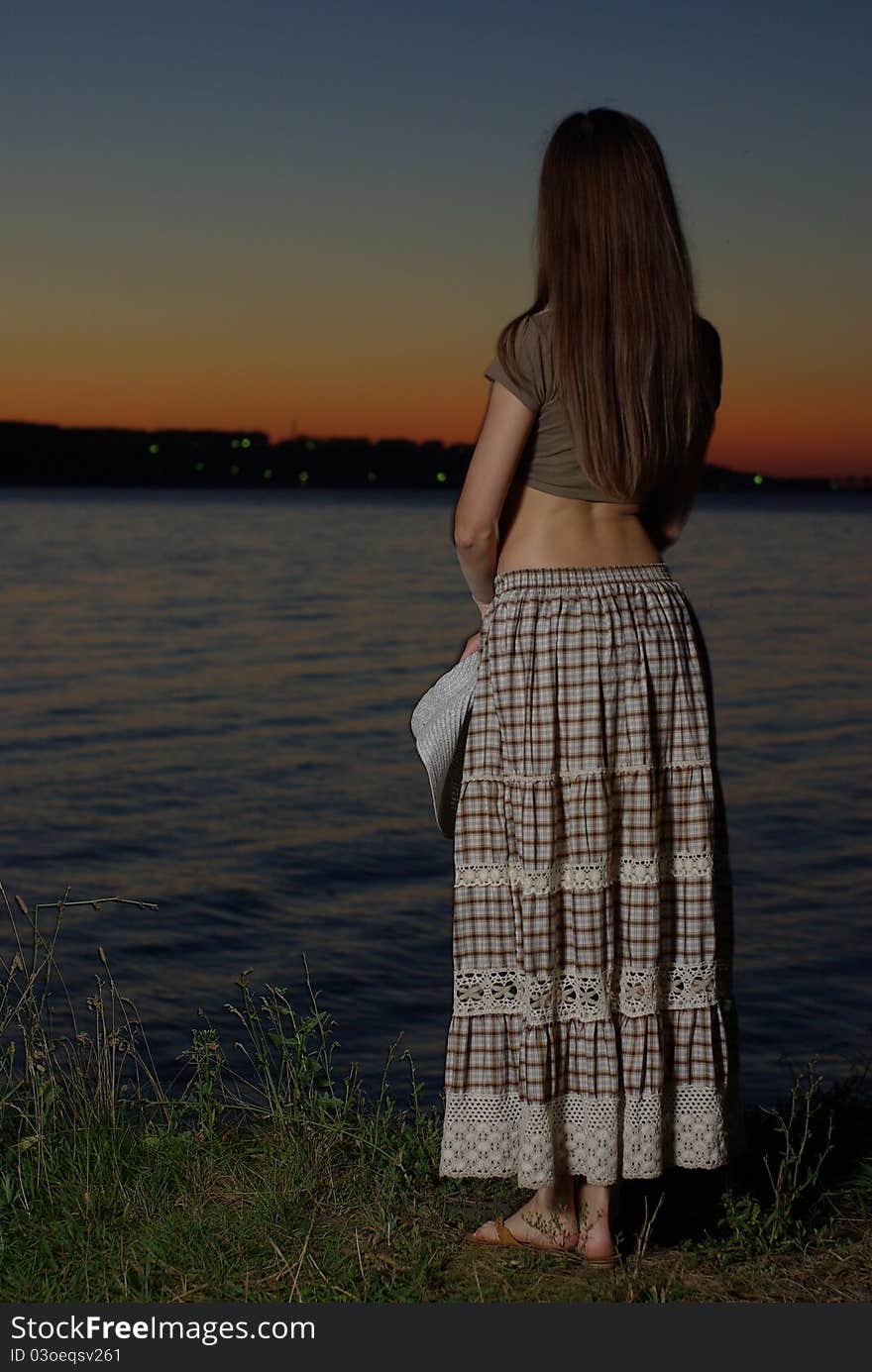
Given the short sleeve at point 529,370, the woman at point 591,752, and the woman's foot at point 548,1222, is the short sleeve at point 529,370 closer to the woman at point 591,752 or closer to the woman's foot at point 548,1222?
the woman at point 591,752

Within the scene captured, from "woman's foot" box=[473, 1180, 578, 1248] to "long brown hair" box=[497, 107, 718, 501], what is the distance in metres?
1.63

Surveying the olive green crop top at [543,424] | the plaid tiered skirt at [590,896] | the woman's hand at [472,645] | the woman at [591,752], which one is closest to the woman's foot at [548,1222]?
the woman at [591,752]

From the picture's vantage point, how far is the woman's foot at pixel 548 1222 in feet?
12.5

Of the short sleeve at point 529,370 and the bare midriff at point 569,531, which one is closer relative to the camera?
the short sleeve at point 529,370

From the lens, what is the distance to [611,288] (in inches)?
139

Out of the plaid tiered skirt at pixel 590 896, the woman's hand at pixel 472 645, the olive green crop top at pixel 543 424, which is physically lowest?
the plaid tiered skirt at pixel 590 896

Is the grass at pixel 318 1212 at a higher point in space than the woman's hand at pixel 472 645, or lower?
lower

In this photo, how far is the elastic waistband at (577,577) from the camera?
3.68m

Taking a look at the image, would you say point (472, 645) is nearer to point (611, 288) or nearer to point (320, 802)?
point (611, 288)

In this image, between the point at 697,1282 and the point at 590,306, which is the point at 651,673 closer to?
the point at 590,306

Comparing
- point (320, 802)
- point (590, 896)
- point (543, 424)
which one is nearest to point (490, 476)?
point (543, 424)

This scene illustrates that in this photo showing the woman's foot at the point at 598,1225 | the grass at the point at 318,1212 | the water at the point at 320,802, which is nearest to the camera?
the grass at the point at 318,1212

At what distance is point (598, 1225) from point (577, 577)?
4.84 ft

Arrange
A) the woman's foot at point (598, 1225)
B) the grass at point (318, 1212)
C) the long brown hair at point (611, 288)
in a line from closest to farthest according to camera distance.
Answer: the long brown hair at point (611, 288), the grass at point (318, 1212), the woman's foot at point (598, 1225)
